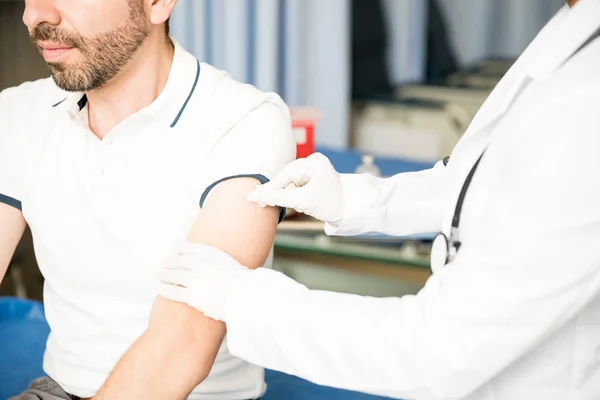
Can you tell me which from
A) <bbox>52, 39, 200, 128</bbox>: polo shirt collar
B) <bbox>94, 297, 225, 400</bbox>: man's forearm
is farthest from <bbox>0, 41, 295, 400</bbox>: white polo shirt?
<bbox>94, 297, 225, 400</bbox>: man's forearm

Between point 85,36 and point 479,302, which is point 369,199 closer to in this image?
point 479,302

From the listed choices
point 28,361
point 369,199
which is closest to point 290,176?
point 369,199

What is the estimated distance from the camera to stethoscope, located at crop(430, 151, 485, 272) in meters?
1.11

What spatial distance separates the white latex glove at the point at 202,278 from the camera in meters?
1.13

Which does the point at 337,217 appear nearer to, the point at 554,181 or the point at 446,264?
the point at 446,264

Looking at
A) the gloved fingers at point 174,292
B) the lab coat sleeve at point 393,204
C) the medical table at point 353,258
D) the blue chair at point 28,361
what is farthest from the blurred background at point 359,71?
the gloved fingers at point 174,292

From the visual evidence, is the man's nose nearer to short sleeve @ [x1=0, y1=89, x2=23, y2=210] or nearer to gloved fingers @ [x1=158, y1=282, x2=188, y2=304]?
short sleeve @ [x1=0, y1=89, x2=23, y2=210]

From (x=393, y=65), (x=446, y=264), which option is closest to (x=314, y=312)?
(x=446, y=264)

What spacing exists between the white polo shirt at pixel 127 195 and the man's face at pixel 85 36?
9cm

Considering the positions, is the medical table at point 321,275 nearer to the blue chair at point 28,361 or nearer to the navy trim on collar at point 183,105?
the blue chair at point 28,361

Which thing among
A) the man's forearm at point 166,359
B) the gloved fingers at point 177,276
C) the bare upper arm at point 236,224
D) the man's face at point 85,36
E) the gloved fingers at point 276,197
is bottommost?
the man's forearm at point 166,359

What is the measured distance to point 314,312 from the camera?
1077mm

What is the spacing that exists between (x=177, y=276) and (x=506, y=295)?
0.46 m

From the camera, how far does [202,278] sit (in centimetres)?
115
